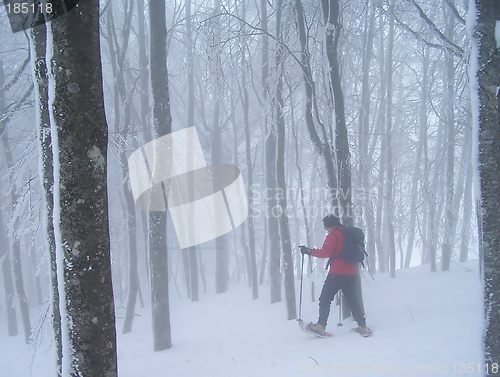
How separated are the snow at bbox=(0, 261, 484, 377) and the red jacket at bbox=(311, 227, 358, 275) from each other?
3.25 ft

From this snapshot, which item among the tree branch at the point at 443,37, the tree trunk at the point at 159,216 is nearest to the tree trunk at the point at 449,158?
the tree branch at the point at 443,37

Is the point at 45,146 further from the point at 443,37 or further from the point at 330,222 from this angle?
the point at 443,37

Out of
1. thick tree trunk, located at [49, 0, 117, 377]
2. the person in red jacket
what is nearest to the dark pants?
the person in red jacket

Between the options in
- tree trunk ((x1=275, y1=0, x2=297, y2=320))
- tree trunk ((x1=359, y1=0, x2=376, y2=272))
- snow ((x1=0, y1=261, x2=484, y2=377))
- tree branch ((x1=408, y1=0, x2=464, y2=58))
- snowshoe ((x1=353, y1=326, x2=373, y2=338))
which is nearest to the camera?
snow ((x1=0, y1=261, x2=484, y2=377))

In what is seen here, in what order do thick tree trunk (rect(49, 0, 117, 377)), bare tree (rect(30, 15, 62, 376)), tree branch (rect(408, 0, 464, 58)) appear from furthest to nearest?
tree branch (rect(408, 0, 464, 58)) → bare tree (rect(30, 15, 62, 376)) → thick tree trunk (rect(49, 0, 117, 377))

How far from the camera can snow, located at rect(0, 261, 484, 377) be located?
398 centimetres

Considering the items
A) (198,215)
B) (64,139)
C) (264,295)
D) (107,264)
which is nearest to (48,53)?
(64,139)

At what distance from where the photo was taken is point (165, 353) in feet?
20.5

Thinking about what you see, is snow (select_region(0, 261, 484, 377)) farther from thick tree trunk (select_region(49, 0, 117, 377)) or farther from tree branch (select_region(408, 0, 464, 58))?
tree branch (select_region(408, 0, 464, 58))

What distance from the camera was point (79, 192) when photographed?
2.23 metres

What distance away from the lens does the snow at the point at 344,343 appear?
157 inches

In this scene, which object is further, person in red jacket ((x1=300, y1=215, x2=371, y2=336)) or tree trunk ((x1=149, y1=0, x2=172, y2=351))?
tree trunk ((x1=149, y1=0, x2=172, y2=351))

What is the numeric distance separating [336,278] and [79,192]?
13.5 feet

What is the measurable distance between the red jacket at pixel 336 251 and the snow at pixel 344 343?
0.99m
